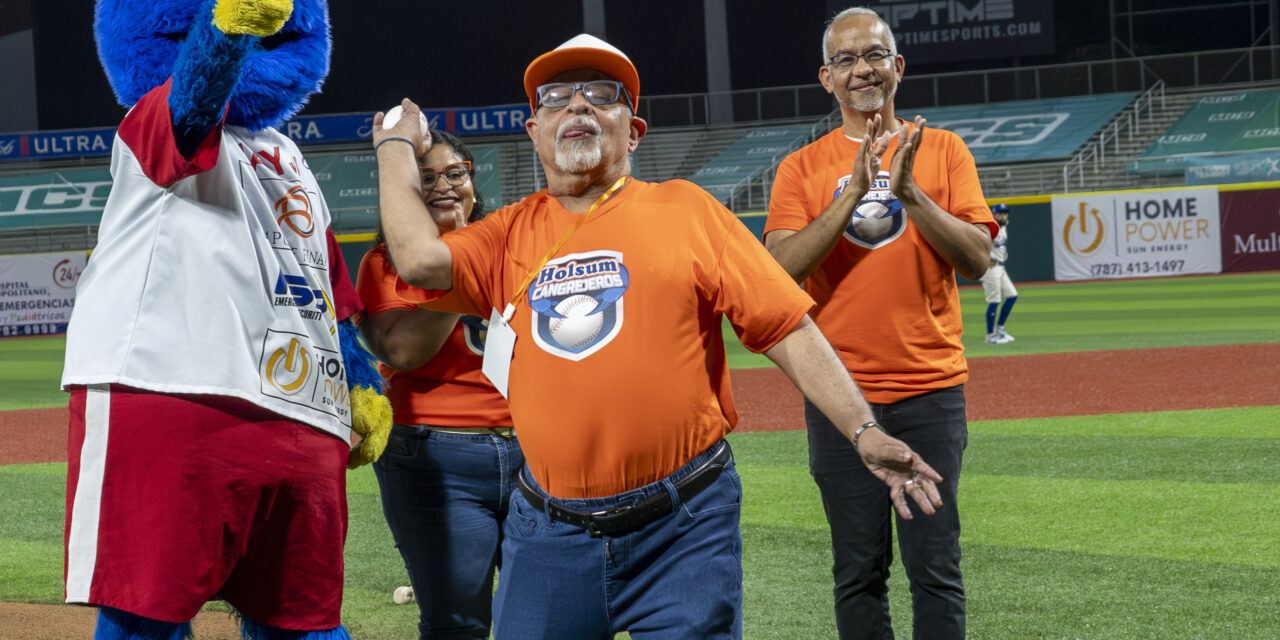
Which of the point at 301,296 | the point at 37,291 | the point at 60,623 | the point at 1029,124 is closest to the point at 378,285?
the point at 301,296

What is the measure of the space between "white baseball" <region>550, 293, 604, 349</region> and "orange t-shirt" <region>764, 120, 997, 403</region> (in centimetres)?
137

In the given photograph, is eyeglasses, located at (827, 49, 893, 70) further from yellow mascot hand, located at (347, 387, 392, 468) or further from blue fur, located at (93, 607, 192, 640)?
blue fur, located at (93, 607, 192, 640)

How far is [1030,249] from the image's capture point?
2581 cm

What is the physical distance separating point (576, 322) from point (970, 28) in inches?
1330

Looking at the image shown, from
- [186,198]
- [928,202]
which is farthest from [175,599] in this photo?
[928,202]

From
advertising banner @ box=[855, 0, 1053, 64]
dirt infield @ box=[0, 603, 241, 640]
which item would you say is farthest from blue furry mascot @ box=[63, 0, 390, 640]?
advertising banner @ box=[855, 0, 1053, 64]

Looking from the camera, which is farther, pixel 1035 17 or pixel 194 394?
pixel 1035 17

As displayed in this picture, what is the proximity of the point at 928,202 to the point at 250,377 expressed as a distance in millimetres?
2050

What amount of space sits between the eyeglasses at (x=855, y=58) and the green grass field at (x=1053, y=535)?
2.41 meters

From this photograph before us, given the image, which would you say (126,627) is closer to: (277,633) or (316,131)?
(277,633)

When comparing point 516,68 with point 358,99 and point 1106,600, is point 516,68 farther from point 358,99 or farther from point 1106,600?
point 1106,600

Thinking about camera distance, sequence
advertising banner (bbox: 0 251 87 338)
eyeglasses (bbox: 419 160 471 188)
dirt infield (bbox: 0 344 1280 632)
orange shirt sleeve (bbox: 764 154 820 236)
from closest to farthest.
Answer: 1. eyeglasses (bbox: 419 160 471 188)
2. orange shirt sleeve (bbox: 764 154 820 236)
3. dirt infield (bbox: 0 344 1280 632)
4. advertising banner (bbox: 0 251 87 338)

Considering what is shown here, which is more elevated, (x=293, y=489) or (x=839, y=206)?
(x=839, y=206)

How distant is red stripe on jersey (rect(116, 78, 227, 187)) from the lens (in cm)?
258
